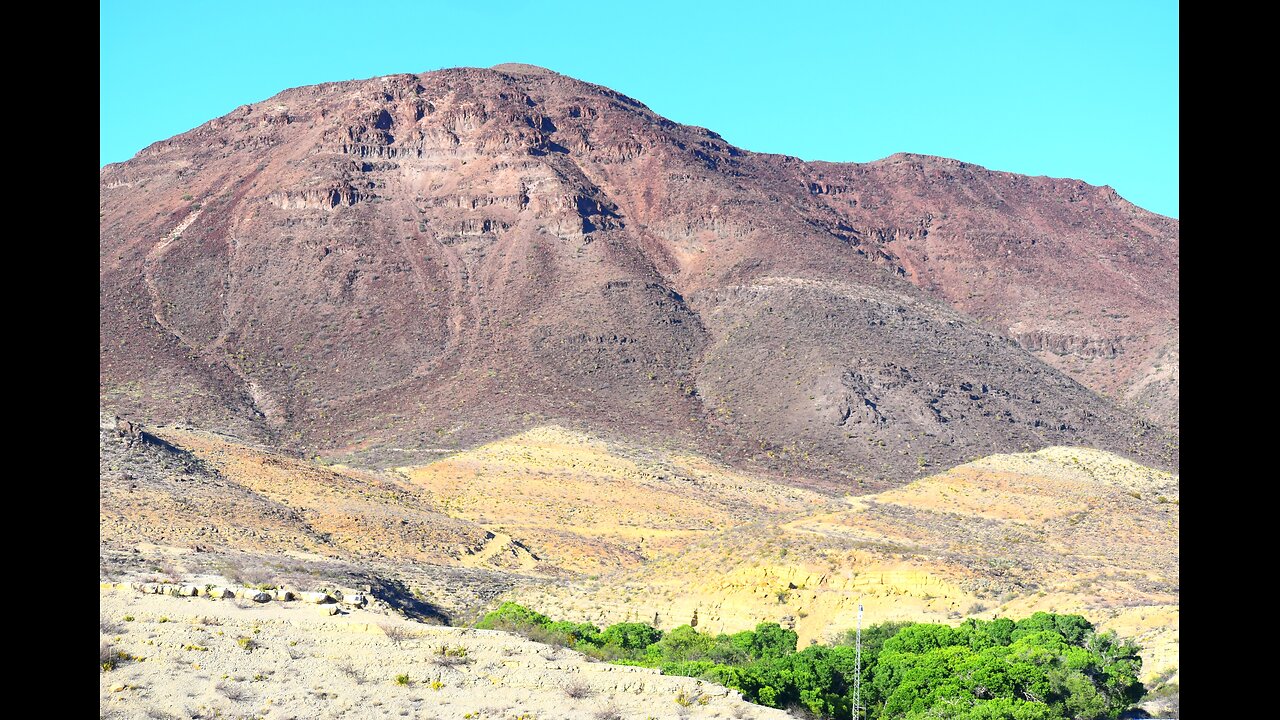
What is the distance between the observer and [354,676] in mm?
17406

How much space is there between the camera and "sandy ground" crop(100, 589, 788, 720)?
1591 centimetres

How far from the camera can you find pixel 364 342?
90812 millimetres

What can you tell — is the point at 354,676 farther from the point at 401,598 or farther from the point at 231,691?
the point at 401,598

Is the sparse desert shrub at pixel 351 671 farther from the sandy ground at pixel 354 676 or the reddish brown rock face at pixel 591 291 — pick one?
the reddish brown rock face at pixel 591 291

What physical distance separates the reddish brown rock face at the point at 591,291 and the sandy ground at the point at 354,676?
5420 cm

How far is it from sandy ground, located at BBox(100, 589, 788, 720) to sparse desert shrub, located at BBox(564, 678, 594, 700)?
22 mm

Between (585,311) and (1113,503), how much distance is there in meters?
43.0

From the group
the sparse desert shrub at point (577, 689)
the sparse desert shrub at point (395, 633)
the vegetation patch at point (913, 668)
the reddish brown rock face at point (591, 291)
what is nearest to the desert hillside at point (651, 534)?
the vegetation patch at point (913, 668)

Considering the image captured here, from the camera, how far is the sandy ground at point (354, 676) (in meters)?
15.9

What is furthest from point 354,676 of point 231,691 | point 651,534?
point 651,534

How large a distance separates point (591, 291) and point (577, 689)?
78535mm

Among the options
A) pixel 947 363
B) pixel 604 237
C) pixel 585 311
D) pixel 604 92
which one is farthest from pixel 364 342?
pixel 604 92

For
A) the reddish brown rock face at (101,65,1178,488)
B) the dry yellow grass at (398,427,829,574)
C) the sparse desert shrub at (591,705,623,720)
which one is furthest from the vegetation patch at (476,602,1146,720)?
the reddish brown rock face at (101,65,1178,488)
